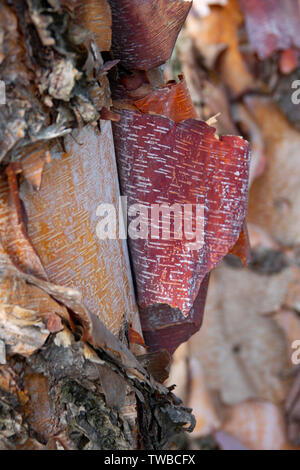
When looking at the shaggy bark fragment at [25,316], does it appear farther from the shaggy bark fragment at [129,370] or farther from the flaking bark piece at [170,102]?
the flaking bark piece at [170,102]

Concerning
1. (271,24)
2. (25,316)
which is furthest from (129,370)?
(271,24)

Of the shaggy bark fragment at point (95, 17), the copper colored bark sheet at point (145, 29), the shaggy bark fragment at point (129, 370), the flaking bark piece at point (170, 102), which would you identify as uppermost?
the shaggy bark fragment at point (95, 17)

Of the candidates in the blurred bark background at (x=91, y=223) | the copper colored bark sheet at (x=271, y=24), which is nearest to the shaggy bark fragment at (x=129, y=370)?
the blurred bark background at (x=91, y=223)

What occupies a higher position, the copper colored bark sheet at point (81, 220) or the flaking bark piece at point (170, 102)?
the flaking bark piece at point (170, 102)
